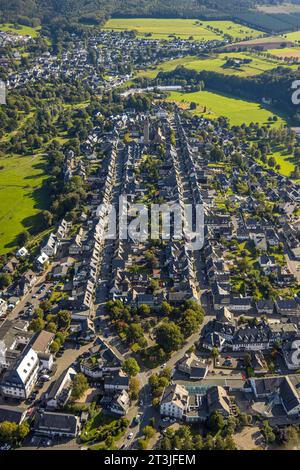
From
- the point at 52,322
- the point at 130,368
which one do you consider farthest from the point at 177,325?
the point at 52,322

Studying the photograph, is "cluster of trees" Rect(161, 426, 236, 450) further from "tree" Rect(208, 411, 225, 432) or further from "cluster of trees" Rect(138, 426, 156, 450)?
"cluster of trees" Rect(138, 426, 156, 450)

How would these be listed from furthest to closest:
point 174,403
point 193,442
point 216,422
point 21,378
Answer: point 21,378, point 174,403, point 216,422, point 193,442

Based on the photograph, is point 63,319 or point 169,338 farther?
point 63,319

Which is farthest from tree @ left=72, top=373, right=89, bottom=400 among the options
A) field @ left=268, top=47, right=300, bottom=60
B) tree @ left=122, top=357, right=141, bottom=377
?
field @ left=268, top=47, right=300, bottom=60

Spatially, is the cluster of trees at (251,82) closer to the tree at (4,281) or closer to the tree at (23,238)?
the tree at (23,238)

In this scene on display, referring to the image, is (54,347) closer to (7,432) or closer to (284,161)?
(7,432)

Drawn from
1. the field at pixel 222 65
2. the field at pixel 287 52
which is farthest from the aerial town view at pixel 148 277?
the field at pixel 287 52
